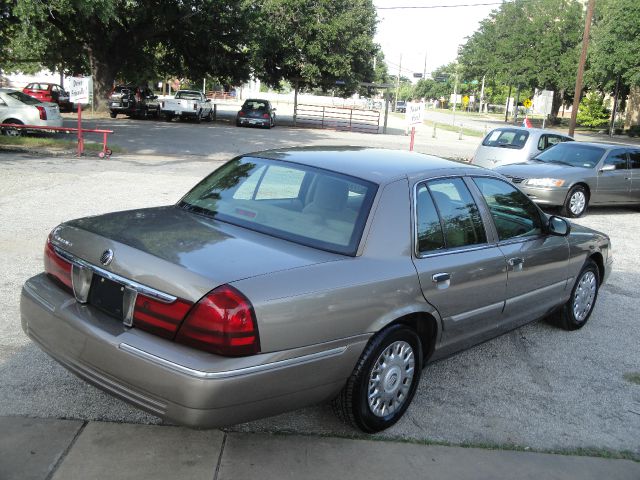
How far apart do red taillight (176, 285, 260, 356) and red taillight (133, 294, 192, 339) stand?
0.05 metres

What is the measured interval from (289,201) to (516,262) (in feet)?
5.54

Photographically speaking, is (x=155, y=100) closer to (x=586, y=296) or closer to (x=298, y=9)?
(x=298, y=9)

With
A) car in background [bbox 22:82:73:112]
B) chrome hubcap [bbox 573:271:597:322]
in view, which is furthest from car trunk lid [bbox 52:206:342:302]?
car in background [bbox 22:82:73:112]

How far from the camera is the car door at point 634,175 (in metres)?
12.8

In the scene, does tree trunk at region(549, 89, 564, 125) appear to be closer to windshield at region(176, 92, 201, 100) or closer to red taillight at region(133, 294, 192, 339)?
windshield at region(176, 92, 201, 100)

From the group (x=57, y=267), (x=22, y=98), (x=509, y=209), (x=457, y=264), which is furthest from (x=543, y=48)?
(x=57, y=267)

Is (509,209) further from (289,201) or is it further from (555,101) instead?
(555,101)

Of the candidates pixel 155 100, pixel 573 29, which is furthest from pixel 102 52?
pixel 573 29

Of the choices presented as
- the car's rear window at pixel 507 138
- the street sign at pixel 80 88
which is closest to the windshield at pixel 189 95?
the street sign at pixel 80 88

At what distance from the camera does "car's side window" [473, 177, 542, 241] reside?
14.9 ft

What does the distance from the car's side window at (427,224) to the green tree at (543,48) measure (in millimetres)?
54392

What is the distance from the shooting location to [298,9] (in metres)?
35.8

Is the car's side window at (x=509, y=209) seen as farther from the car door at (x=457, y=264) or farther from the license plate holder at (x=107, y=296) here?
the license plate holder at (x=107, y=296)

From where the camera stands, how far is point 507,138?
15.8 m
